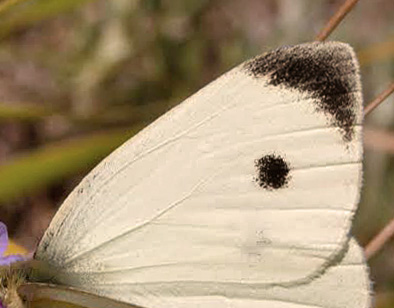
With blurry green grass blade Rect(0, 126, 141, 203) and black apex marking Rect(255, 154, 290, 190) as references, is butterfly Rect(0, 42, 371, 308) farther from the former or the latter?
blurry green grass blade Rect(0, 126, 141, 203)

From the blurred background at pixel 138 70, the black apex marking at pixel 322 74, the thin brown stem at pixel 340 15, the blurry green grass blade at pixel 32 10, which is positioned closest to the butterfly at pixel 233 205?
the black apex marking at pixel 322 74

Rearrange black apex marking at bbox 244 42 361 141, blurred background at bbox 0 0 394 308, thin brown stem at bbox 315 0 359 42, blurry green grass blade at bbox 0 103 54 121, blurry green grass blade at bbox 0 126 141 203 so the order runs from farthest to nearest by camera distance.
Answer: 1. blurred background at bbox 0 0 394 308
2. blurry green grass blade at bbox 0 126 141 203
3. blurry green grass blade at bbox 0 103 54 121
4. thin brown stem at bbox 315 0 359 42
5. black apex marking at bbox 244 42 361 141

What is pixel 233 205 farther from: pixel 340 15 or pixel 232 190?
pixel 340 15

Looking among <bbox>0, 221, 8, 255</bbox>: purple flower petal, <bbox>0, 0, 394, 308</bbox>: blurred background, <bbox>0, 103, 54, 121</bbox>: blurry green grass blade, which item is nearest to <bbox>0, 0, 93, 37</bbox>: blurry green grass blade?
<bbox>0, 103, 54, 121</bbox>: blurry green grass blade

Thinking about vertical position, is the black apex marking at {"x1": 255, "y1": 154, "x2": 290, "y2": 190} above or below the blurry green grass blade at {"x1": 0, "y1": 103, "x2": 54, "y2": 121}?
below

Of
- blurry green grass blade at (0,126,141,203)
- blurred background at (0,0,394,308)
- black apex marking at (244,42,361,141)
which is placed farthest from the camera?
blurred background at (0,0,394,308)

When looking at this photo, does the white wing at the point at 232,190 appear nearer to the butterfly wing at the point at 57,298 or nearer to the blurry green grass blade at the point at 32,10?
the butterfly wing at the point at 57,298

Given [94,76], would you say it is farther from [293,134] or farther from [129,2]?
[293,134]
